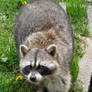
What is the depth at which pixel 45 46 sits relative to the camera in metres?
3.72

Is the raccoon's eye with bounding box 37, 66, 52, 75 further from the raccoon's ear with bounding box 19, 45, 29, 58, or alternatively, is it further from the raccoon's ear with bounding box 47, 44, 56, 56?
the raccoon's ear with bounding box 19, 45, 29, 58

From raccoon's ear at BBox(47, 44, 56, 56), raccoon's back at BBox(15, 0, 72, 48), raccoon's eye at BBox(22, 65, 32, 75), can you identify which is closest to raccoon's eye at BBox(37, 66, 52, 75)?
raccoon's eye at BBox(22, 65, 32, 75)

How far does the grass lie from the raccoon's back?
1.09 ft

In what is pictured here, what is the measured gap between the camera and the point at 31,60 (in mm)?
3404

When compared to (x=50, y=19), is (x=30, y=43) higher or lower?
lower

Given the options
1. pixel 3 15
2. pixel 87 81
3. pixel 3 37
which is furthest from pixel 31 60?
pixel 3 15

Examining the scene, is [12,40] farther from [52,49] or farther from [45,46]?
[52,49]

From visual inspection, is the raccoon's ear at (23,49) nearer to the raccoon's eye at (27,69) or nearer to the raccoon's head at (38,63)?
the raccoon's head at (38,63)

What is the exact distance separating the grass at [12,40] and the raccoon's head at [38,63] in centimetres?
65

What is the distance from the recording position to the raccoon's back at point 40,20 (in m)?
4.25

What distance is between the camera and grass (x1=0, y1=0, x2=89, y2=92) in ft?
13.8

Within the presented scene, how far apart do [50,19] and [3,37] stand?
1382 mm

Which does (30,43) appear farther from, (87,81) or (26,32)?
(87,81)

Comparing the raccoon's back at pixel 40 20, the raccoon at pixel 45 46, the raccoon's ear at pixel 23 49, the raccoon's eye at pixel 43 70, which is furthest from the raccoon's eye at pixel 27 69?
the raccoon's back at pixel 40 20
